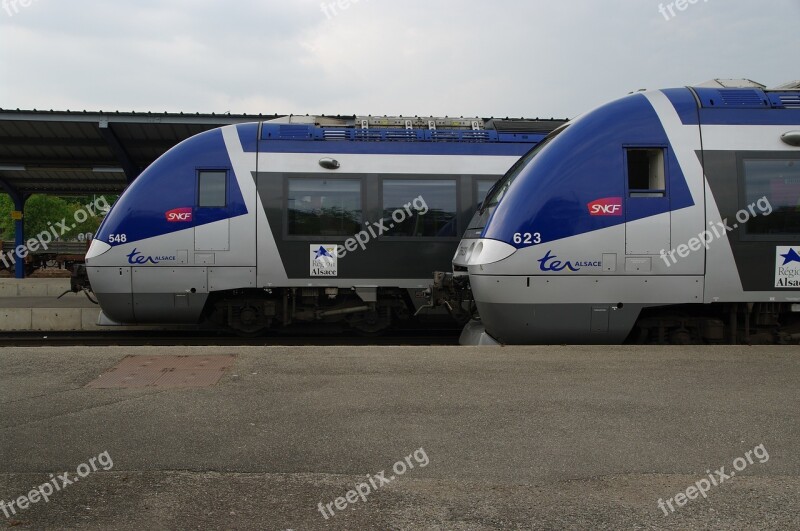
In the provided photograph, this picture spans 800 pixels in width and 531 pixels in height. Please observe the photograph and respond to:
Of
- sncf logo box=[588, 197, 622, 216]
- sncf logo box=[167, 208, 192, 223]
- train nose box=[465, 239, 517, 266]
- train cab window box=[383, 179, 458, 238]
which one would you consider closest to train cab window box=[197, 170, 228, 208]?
sncf logo box=[167, 208, 192, 223]

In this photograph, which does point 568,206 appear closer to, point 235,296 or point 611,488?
point 611,488

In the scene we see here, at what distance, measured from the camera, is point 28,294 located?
18047 mm

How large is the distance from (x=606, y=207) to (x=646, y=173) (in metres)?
0.79

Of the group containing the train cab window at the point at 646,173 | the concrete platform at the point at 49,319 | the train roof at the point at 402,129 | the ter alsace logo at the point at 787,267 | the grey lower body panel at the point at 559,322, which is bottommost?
the concrete platform at the point at 49,319

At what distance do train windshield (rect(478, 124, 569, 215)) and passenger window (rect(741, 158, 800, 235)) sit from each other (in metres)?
2.40

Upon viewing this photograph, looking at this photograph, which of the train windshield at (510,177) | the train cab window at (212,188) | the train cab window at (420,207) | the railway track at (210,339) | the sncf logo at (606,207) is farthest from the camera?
the railway track at (210,339)

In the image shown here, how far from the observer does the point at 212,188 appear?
9688 mm

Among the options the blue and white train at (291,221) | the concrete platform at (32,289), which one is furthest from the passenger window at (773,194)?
the concrete platform at (32,289)

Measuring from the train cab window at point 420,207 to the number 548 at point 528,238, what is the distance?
9.09 ft

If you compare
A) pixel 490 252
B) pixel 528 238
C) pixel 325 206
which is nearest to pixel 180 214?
pixel 325 206

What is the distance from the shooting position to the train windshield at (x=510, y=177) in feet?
26.4

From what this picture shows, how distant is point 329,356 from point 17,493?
10.4 ft

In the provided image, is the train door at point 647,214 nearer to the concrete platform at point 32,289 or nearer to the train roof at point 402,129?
the train roof at point 402,129

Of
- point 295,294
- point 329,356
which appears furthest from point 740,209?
point 295,294
